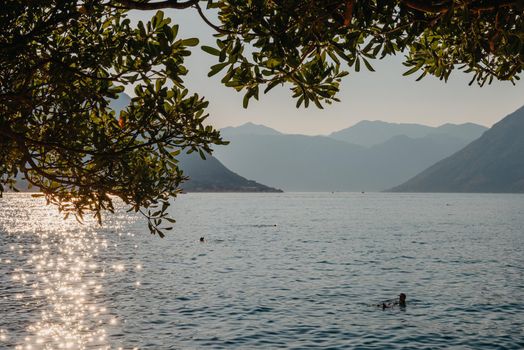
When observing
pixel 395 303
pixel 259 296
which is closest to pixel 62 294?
pixel 259 296

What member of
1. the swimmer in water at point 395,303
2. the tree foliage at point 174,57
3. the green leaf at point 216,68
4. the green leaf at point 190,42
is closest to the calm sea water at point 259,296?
the swimmer in water at point 395,303

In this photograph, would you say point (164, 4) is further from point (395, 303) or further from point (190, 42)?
point (395, 303)

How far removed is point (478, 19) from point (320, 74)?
8.04 ft

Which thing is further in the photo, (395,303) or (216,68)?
(395,303)

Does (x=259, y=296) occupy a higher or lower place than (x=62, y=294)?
lower

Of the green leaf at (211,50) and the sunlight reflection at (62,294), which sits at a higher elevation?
the green leaf at (211,50)

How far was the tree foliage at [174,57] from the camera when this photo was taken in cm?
706

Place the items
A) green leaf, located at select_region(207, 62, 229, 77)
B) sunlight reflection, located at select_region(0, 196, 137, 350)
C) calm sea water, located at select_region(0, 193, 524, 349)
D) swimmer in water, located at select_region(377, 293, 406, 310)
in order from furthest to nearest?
swimmer in water, located at select_region(377, 293, 406, 310) → calm sea water, located at select_region(0, 193, 524, 349) → sunlight reflection, located at select_region(0, 196, 137, 350) → green leaf, located at select_region(207, 62, 229, 77)

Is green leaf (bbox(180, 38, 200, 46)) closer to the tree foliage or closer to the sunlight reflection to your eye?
the tree foliage

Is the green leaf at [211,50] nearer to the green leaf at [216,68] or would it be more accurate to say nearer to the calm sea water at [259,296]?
the green leaf at [216,68]

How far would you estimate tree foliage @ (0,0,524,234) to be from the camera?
278 inches

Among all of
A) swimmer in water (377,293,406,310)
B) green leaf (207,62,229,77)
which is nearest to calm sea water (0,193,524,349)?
swimmer in water (377,293,406,310)

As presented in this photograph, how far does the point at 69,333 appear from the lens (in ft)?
86.6

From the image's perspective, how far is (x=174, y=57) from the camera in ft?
29.3
